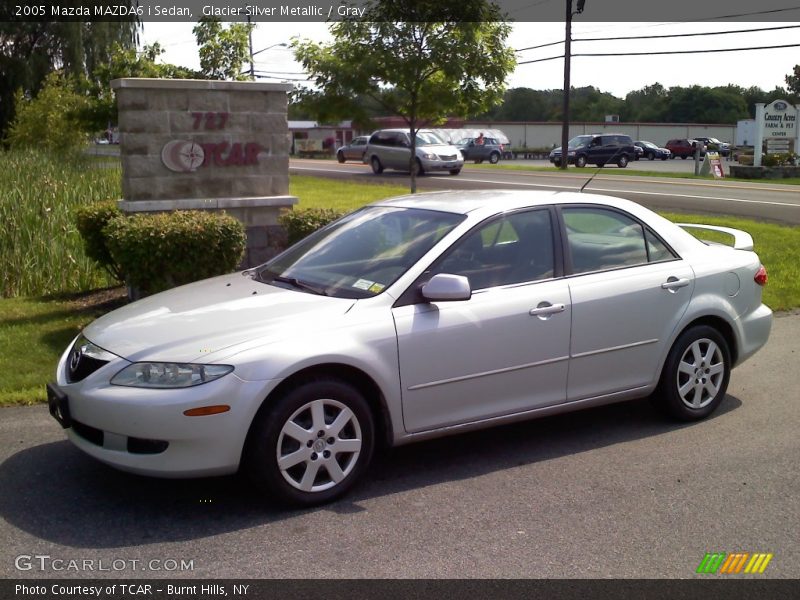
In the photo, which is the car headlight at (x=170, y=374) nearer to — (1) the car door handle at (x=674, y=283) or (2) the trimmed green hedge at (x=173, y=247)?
(1) the car door handle at (x=674, y=283)

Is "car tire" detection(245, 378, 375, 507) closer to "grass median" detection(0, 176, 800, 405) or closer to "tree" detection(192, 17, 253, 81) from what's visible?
"grass median" detection(0, 176, 800, 405)

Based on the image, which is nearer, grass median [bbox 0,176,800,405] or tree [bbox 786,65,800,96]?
grass median [bbox 0,176,800,405]

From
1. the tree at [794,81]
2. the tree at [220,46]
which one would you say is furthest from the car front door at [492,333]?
the tree at [794,81]

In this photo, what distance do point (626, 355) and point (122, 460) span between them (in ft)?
10.1

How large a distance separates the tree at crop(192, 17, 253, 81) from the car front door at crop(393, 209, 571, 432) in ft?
35.1

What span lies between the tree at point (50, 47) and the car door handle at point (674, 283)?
26498 mm

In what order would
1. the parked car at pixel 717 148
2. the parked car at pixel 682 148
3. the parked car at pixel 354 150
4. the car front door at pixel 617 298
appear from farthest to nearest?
the parked car at pixel 682 148
the parked car at pixel 717 148
the parked car at pixel 354 150
the car front door at pixel 617 298

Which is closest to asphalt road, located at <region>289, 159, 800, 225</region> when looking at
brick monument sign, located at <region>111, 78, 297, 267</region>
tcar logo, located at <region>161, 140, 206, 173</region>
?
brick monument sign, located at <region>111, 78, 297, 267</region>

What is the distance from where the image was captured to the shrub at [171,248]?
8164 mm

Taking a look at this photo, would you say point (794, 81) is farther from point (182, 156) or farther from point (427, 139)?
point (182, 156)

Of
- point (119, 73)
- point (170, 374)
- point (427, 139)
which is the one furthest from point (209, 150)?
point (427, 139)

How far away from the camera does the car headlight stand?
14.7 ft

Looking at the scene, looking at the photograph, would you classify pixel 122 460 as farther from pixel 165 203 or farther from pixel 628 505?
pixel 165 203

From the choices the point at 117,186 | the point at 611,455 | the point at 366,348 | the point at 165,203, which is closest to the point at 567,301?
the point at 611,455
